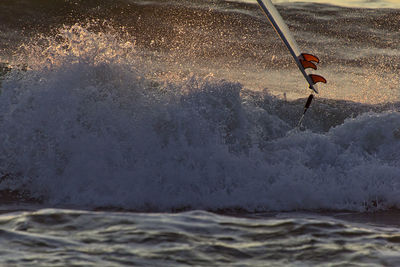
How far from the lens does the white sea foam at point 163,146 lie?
6.87 meters

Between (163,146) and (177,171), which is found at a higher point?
(163,146)

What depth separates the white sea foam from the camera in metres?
6.87

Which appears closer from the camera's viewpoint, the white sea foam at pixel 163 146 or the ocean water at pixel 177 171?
the ocean water at pixel 177 171

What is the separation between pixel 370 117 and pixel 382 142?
431 millimetres

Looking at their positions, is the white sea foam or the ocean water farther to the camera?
the white sea foam

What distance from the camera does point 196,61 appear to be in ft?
48.8

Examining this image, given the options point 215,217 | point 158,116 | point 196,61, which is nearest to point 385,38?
point 196,61

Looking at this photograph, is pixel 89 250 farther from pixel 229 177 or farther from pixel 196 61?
pixel 196 61

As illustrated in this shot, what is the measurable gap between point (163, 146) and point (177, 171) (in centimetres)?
44

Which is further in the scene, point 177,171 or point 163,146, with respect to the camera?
point 163,146

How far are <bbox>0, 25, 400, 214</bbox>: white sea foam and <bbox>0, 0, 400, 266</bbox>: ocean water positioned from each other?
2cm

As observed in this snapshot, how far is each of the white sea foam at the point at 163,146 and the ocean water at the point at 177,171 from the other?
0.02 meters

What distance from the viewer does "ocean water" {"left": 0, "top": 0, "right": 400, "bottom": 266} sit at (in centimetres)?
460

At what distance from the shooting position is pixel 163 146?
24.3 feet
